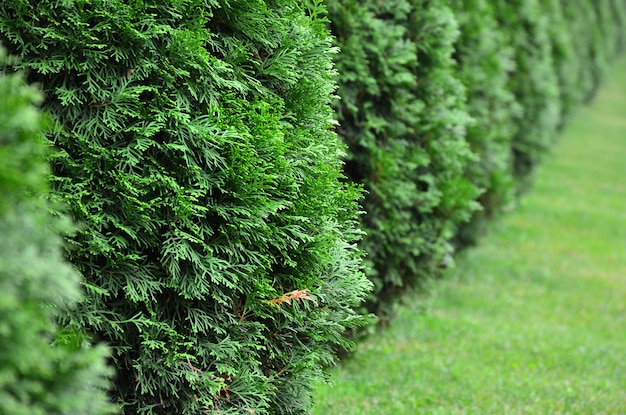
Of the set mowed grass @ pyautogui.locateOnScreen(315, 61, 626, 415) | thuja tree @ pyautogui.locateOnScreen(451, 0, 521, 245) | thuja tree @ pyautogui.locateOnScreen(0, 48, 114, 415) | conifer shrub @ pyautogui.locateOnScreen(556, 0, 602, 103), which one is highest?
conifer shrub @ pyautogui.locateOnScreen(556, 0, 602, 103)

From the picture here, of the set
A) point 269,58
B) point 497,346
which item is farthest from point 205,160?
point 497,346

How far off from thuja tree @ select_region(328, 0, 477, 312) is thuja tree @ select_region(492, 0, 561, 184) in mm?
5195

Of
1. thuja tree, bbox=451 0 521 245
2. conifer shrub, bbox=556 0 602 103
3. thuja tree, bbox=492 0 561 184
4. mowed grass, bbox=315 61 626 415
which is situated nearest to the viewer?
mowed grass, bbox=315 61 626 415

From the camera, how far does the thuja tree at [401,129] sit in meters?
5.41

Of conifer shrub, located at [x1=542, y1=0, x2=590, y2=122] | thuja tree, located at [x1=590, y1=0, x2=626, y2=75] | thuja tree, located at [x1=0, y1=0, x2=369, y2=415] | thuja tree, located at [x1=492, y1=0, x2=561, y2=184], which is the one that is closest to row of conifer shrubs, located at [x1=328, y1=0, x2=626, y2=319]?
thuja tree, located at [x1=0, y1=0, x2=369, y2=415]

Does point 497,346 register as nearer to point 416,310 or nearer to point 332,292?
point 416,310

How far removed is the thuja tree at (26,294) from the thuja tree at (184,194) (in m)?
1.00

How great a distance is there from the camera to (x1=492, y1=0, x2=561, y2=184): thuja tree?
11250 mm

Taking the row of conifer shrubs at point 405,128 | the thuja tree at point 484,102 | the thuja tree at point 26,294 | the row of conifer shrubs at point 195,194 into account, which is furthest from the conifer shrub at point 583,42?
the thuja tree at point 26,294

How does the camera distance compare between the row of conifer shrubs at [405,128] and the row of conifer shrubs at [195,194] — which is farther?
the row of conifer shrubs at [405,128]

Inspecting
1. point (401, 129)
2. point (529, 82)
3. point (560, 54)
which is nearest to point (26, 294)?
point (401, 129)

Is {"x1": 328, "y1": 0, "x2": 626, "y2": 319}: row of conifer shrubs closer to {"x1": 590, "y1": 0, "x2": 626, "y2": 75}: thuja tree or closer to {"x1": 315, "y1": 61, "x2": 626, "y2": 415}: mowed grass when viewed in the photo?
{"x1": 315, "y1": 61, "x2": 626, "y2": 415}: mowed grass

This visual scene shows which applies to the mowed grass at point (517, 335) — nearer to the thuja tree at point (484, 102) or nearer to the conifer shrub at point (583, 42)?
the thuja tree at point (484, 102)

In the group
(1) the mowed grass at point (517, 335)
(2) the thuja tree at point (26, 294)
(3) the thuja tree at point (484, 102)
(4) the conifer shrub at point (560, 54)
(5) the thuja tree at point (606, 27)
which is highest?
(5) the thuja tree at point (606, 27)
